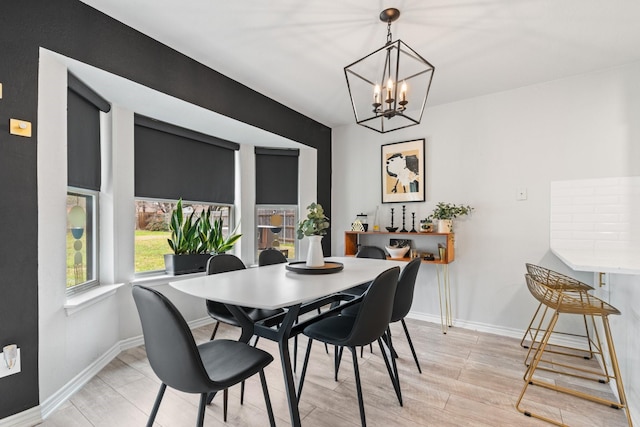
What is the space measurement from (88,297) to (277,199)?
2.35 meters

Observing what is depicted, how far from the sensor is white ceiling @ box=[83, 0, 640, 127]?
6.42 ft

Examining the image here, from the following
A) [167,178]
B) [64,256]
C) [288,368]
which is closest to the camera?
[288,368]

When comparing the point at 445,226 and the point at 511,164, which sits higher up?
the point at 511,164

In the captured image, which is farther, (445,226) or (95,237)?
(445,226)

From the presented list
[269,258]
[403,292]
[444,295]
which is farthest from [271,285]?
[444,295]

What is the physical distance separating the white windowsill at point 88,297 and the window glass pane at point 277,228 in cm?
176

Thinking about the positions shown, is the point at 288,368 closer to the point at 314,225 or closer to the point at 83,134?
the point at 314,225

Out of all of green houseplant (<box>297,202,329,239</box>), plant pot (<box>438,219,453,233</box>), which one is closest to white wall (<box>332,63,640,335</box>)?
plant pot (<box>438,219,453,233</box>)

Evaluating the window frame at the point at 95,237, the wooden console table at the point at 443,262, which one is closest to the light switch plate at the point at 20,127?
the window frame at the point at 95,237

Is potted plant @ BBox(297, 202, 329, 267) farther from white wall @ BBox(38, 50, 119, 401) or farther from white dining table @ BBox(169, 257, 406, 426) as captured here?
white wall @ BBox(38, 50, 119, 401)

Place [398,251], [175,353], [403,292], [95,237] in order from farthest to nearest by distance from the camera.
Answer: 1. [398,251]
2. [95,237]
3. [403,292]
4. [175,353]

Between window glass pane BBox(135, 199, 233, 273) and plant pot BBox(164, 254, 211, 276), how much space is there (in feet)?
0.42

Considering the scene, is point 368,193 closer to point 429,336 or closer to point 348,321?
point 429,336

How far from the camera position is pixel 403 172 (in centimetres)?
378
